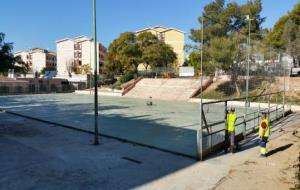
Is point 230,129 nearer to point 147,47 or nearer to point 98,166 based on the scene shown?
point 98,166

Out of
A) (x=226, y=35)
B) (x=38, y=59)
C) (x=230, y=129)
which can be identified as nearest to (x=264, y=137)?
(x=230, y=129)

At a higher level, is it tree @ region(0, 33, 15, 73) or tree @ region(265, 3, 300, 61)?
tree @ region(265, 3, 300, 61)

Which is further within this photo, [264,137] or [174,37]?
[174,37]

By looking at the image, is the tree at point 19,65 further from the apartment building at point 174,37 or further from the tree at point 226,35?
the apartment building at point 174,37

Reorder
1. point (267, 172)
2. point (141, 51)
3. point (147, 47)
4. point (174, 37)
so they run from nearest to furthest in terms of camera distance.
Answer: point (267, 172) < point (147, 47) < point (141, 51) < point (174, 37)

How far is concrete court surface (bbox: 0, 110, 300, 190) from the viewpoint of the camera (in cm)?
804

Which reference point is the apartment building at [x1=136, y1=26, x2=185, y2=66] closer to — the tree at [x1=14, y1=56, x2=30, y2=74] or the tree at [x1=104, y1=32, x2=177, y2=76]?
the tree at [x1=104, y1=32, x2=177, y2=76]

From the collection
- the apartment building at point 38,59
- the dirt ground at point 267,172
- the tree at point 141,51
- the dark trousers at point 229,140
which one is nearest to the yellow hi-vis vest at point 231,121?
the dark trousers at point 229,140

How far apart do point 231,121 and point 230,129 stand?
295 millimetres

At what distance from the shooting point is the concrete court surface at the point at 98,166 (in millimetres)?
8039

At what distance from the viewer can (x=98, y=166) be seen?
9477mm

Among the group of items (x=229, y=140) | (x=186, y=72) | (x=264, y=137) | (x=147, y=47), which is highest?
(x=147, y=47)

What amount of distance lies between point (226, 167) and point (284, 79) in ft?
57.1

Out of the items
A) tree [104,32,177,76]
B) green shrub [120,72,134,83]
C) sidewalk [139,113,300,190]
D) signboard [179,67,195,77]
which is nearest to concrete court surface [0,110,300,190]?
sidewalk [139,113,300,190]
